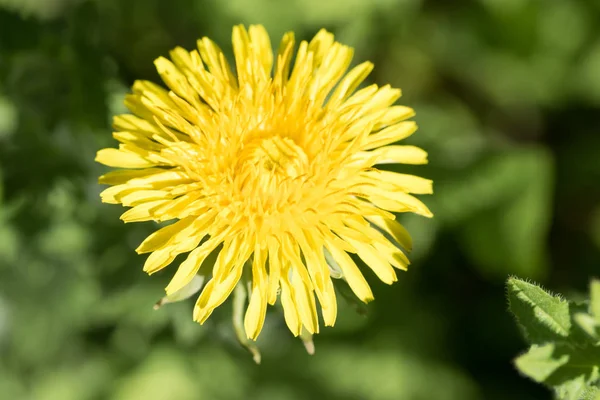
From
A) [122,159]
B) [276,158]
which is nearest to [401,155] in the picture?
[276,158]

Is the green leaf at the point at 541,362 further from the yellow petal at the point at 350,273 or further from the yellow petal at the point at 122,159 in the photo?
the yellow petal at the point at 122,159

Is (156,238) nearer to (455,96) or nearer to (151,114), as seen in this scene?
(151,114)

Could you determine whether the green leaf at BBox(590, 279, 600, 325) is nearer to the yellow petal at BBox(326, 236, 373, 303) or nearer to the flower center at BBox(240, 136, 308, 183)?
the yellow petal at BBox(326, 236, 373, 303)

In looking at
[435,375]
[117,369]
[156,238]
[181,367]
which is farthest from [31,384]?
[435,375]

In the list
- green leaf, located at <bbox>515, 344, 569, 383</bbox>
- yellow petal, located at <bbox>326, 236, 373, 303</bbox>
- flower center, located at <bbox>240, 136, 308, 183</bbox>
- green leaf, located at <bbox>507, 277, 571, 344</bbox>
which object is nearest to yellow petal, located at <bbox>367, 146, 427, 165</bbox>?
flower center, located at <bbox>240, 136, 308, 183</bbox>

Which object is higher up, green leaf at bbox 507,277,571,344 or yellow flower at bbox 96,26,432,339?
yellow flower at bbox 96,26,432,339

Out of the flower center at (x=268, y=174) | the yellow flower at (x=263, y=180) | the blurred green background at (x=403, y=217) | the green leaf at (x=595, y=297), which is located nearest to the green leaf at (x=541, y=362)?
the green leaf at (x=595, y=297)
